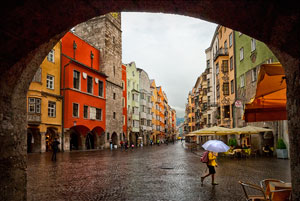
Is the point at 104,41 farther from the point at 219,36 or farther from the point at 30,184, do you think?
the point at 30,184

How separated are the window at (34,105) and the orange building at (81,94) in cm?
429

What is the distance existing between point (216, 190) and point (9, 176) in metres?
6.29

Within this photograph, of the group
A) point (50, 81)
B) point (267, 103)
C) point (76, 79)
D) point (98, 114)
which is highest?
point (76, 79)

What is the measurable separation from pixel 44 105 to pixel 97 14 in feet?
93.0

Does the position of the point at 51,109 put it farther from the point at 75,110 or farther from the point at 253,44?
the point at 253,44

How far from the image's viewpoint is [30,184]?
9.60 m

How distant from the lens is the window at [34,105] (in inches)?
1112

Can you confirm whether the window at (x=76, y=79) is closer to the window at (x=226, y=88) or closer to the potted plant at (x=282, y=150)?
the window at (x=226, y=88)

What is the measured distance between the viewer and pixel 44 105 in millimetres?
29969

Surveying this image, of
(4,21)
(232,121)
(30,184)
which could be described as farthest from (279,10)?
(232,121)

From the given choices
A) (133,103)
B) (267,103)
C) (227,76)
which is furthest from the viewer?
(133,103)

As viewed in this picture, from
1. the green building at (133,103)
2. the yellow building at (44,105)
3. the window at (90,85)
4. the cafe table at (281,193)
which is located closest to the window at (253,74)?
the yellow building at (44,105)

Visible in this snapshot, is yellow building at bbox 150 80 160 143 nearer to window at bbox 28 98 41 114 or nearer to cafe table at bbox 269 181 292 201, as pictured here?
window at bbox 28 98 41 114

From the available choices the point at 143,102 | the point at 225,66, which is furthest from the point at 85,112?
the point at 143,102
